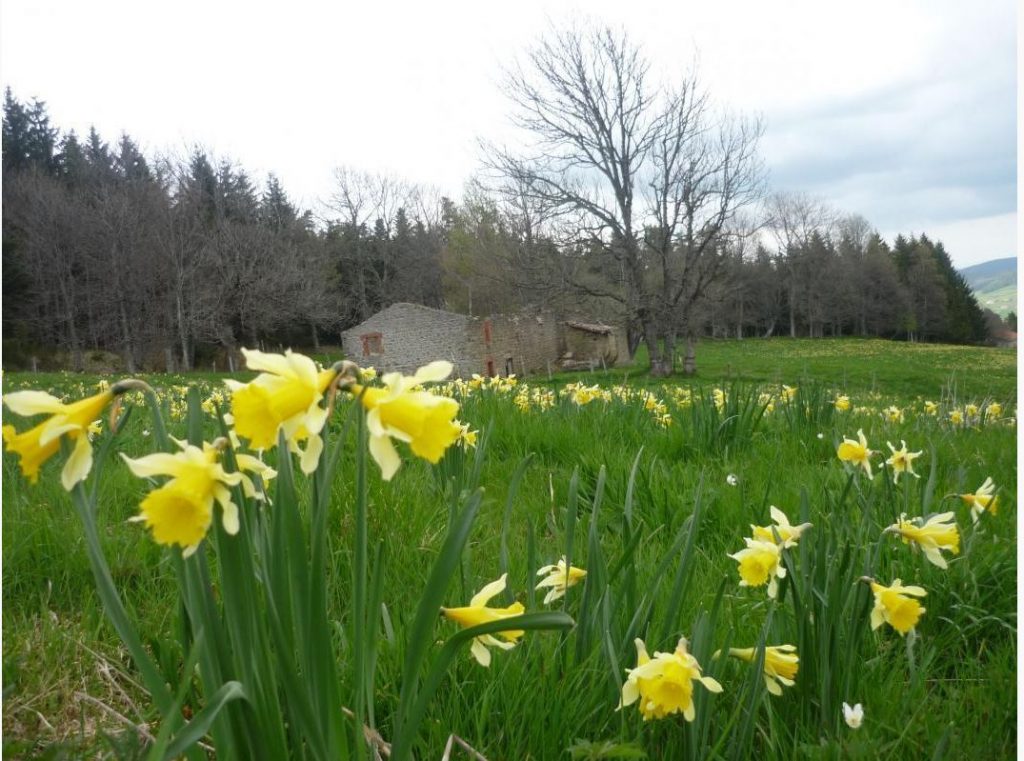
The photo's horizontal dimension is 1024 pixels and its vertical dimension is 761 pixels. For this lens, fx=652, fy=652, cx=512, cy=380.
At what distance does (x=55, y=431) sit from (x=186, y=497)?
4.8 inches

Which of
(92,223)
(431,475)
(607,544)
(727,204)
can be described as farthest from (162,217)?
(727,204)

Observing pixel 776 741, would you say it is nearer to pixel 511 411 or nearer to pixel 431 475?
pixel 431 475

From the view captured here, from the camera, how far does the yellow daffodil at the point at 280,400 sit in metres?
0.44

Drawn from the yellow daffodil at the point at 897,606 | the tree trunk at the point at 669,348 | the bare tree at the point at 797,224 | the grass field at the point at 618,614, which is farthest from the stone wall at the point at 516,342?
the yellow daffodil at the point at 897,606

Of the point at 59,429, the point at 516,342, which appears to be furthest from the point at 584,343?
the point at 59,429

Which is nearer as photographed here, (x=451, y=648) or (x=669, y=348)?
(x=451, y=648)

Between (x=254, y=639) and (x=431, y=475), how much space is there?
1.22 meters

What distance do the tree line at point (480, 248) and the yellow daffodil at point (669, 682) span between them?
1.28 metres

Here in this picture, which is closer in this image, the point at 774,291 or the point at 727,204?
the point at 727,204

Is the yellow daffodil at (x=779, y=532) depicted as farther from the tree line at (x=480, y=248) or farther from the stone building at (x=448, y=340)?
the stone building at (x=448, y=340)

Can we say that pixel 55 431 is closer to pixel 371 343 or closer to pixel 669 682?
pixel 669 682

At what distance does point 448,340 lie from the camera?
1341 centimetres

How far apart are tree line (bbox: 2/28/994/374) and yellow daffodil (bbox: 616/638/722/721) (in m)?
1.28

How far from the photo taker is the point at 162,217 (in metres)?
6.30
